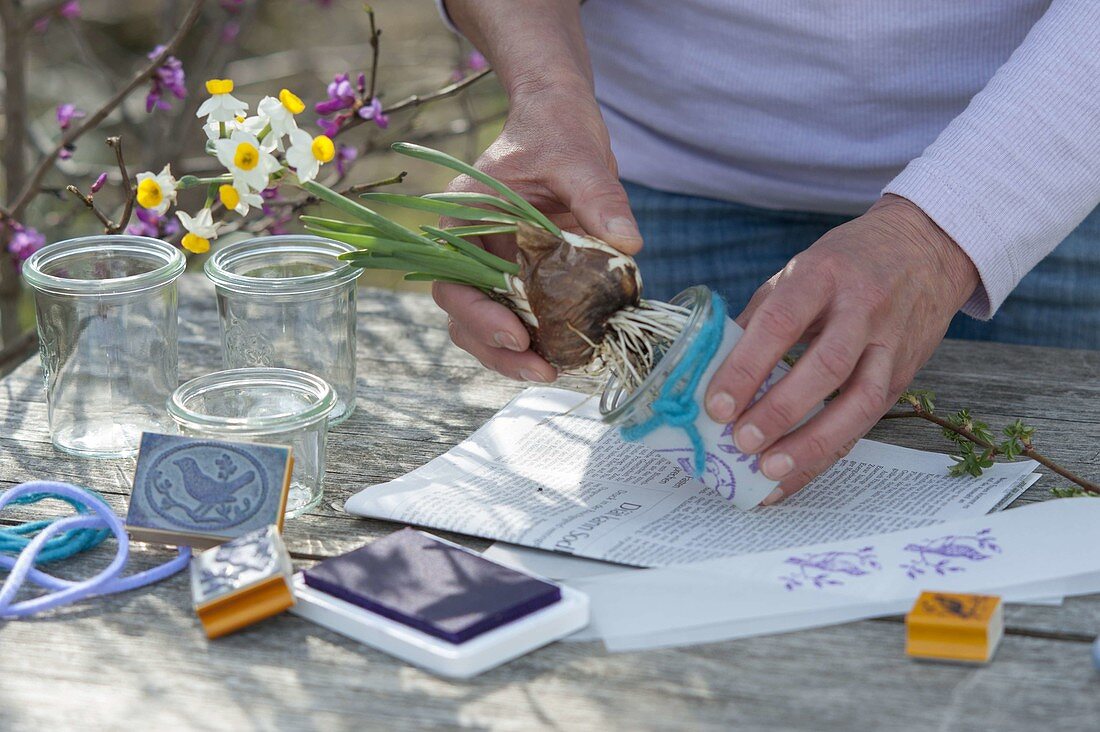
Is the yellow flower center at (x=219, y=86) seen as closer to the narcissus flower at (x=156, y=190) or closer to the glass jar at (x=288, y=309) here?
the narcissus flower at (x=156, y=190)

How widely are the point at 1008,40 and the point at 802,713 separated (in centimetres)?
111

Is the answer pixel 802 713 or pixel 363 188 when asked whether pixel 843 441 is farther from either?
pixel 363 188

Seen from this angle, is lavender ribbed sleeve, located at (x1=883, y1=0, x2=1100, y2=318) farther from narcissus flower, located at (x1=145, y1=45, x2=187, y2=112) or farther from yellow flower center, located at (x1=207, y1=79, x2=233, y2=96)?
narcissus flower, located at (x1=145, y1=45, x2=187, y2=112)

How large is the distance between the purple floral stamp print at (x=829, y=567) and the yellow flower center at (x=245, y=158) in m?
0.58

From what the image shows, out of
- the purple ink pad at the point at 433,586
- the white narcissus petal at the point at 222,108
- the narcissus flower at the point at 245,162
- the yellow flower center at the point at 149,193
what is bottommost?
the purple ink pad at the point at 433,586

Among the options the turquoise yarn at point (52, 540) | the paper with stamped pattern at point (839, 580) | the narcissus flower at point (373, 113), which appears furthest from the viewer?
the narcissus flower at point (373, 113)

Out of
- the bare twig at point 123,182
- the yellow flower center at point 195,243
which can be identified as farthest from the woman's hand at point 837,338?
the bare twig at point 123,182

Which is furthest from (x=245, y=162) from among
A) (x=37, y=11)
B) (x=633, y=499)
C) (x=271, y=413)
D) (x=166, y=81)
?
(x=37, y=11)

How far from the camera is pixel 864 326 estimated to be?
1.12 meters

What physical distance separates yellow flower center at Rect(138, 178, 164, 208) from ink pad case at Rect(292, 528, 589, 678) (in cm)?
37

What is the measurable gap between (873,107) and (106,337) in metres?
1.06

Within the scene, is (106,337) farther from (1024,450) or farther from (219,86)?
(1024,450)

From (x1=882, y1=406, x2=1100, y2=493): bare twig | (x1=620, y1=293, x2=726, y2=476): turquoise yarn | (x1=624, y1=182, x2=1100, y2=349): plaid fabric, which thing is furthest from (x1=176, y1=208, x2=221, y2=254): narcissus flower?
(x1=624, y1=182, x2=1100, y2=349): plaid fabric

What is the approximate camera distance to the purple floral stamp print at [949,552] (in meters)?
0.99
